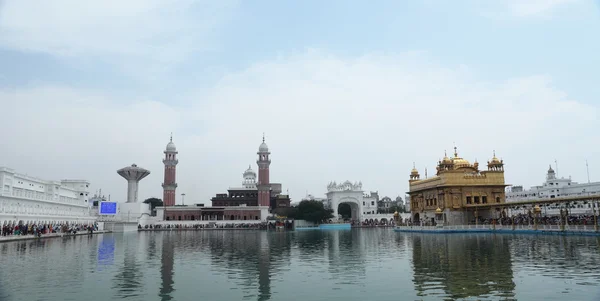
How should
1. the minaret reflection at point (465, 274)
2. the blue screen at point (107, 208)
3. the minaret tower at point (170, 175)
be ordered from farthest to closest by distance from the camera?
1. the minaret tower at point (170, 175)
2. the blue screen at point (107, 208)
3. the minaret reflection at point (465, 274)

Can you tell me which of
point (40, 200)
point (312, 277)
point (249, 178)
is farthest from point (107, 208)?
point (312, 277)

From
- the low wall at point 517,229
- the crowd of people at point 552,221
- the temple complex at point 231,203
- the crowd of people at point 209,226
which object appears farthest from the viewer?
the temple complex at point 231,203

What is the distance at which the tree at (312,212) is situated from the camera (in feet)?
270

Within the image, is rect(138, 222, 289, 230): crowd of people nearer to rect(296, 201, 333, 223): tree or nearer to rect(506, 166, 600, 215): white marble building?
rect(296, 201, 333, 223): tree

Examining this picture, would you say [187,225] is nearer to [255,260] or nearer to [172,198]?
[172,198]

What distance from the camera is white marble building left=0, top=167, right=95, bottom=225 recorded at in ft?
141

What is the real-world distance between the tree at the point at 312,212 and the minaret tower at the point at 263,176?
1132cm

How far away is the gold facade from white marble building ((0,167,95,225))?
43.4 metres

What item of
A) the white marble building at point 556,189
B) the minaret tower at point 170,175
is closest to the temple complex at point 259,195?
the minaret tower at point 170,175

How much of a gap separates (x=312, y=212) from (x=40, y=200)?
4433cm

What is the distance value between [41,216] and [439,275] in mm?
48072

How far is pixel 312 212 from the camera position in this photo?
82.6m

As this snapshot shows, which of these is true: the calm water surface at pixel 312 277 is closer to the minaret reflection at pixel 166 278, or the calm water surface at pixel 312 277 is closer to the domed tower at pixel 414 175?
the minaret reflection at pixel 166 278

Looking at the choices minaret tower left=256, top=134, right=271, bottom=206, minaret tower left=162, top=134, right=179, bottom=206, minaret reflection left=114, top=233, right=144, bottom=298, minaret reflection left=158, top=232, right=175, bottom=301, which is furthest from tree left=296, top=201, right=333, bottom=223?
minaret reflection left=114, top=233, right=144, bottom=298
